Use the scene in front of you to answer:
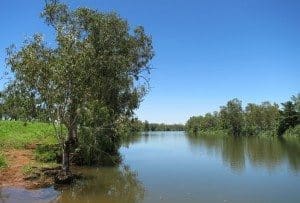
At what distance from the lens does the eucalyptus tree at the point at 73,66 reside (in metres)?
25.1

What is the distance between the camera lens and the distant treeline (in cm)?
11856

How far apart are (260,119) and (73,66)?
122m

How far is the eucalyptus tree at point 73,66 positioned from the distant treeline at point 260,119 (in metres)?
85.2

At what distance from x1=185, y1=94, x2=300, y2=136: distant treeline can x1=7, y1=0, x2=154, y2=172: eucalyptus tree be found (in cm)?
8516

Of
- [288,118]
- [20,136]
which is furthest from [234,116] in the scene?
[20,136]

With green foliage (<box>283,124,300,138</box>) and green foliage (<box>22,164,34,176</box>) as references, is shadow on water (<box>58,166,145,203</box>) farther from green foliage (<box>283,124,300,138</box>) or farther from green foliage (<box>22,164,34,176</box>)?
green foliage (<box>283,124,300,138</box>)

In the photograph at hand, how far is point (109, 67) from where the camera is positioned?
31.5 meters

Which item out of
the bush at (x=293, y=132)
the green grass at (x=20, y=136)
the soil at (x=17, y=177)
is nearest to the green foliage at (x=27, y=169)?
the soil at (x=17, y=177)

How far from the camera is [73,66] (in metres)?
24.9

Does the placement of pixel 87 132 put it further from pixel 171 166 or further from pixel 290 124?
pixel 290 124

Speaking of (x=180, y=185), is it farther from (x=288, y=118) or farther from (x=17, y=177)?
(x=288, y=118)

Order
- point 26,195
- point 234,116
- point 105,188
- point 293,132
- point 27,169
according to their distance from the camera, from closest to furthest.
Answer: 1. point 26,195
2. point 105,188
3. point 27,169
4. point 293,132
5. point 234,116

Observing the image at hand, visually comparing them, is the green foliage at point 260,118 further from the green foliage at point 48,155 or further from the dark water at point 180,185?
the green foliage at point 48,155

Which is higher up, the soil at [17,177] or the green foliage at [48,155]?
the green foliage at [48,155]
